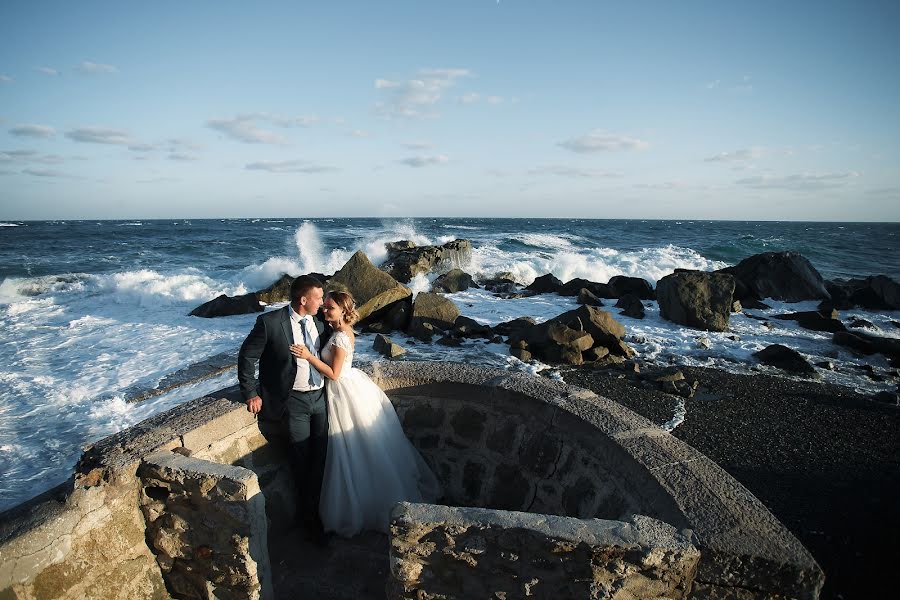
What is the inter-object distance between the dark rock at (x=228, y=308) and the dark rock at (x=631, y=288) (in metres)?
10.5

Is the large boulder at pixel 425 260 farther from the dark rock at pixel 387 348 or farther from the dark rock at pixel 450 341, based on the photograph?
the dark rock at pixel 387 348

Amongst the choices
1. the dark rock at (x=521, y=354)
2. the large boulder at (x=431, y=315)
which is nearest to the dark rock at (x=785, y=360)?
the dark rock at (x=521, y=354)

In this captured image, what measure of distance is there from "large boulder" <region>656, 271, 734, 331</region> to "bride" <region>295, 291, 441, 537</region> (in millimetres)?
9805

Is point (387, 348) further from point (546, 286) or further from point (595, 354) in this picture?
point (546, 286)

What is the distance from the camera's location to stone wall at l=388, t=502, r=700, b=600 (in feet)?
6.10

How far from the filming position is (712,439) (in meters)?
5.93

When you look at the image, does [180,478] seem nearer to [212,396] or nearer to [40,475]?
[212,396]

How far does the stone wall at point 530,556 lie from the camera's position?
6.10 feet

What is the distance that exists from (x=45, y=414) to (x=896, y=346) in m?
14.2

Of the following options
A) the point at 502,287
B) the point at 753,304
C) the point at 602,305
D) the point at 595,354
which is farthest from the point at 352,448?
the point at 502,287

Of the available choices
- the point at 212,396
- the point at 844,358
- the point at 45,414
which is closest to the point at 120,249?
the point at 45,414

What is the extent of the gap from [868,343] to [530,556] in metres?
10.8

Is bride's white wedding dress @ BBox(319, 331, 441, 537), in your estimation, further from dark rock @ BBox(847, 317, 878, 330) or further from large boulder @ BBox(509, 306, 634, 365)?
dark rock @ BBox(847, 317, 878, 330)

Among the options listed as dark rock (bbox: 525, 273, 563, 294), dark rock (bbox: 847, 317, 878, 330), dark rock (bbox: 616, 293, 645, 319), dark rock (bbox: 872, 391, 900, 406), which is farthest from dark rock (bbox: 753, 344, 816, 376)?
Answer: dark rock (bbox: 525, 273, 563, 294)
